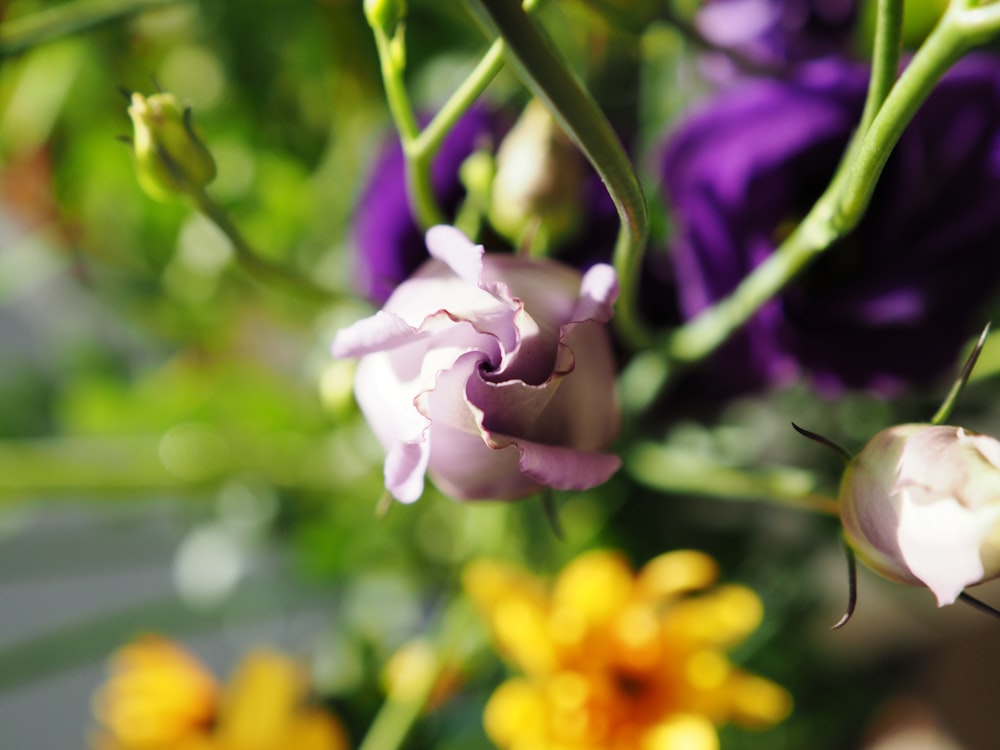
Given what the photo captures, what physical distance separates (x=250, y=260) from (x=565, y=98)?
0.08 m

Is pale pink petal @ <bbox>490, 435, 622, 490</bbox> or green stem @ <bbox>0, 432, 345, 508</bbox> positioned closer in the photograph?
pale pink petal @ <bbox>490, 435, 622, 490</bbox>

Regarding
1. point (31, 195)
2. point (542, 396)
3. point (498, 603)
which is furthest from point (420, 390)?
point (31, 195)

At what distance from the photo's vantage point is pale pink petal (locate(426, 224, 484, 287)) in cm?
11

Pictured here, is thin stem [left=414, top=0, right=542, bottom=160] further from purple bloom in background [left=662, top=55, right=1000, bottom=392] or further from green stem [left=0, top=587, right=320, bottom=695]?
green stem [left=0, top=587, right=320, bottom=695]

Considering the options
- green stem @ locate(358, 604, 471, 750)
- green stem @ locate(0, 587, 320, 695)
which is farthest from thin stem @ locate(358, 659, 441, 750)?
green stem @ locate(0, 587, 320, 695)

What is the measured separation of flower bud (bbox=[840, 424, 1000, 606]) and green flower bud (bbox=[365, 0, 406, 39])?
0.30ft

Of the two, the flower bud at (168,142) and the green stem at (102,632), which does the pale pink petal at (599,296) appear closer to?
the flower bud at (168,142)

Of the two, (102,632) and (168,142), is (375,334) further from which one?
(102,632)

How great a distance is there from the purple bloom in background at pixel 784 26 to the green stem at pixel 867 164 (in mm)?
78

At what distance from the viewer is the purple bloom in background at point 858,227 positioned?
17 centimetres

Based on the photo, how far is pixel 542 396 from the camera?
0.11m

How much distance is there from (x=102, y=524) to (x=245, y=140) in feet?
0.60

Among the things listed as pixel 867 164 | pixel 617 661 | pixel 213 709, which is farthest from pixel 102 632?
pixel 867 164

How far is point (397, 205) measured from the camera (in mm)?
195
